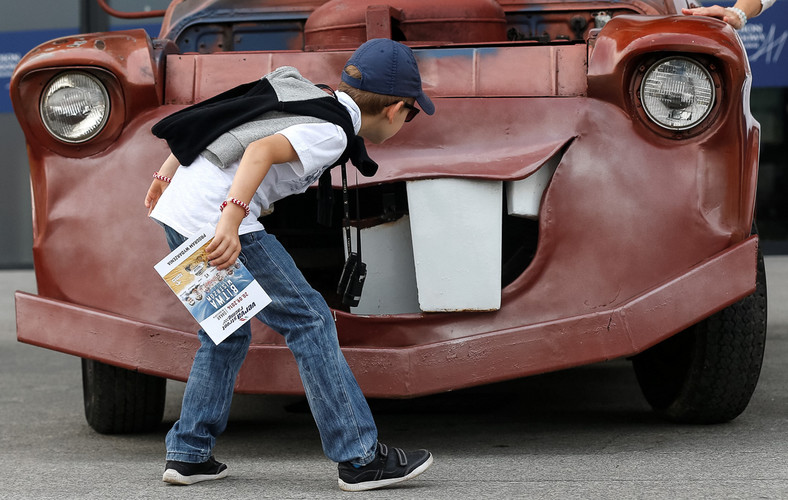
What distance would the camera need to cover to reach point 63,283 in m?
3.35

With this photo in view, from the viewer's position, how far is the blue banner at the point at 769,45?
10.1m

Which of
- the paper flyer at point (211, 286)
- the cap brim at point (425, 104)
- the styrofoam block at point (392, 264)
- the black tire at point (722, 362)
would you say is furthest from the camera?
the black tire at point (722, 362)

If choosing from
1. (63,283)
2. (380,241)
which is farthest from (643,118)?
(63,283)

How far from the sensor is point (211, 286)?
277cm

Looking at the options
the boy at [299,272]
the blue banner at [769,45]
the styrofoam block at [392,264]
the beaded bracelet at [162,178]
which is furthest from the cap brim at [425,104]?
the blue banner at [769,45]

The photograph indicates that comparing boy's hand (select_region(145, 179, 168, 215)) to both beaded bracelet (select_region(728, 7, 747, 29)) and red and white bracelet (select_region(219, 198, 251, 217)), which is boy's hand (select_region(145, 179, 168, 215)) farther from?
beaded bracelet (select_region(728, 7, 747, 29))

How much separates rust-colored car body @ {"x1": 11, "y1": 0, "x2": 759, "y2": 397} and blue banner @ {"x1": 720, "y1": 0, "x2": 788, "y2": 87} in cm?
723

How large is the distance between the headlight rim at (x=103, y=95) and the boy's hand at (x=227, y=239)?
2.91 feet

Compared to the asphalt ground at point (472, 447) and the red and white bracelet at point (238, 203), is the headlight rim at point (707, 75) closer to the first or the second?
the asphalt ground at point (472, 447)

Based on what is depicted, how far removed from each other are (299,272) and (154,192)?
50cm

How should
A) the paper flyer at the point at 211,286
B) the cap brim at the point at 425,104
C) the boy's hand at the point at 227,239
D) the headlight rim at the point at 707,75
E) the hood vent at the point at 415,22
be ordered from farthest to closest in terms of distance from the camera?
the hood vent at the point at 415,22 < the headlight rim at the point at 707,75 < the cap brim at the point at 425,104 < the paper flyer at the point at 211,286 < the boy's hand at the point at 227,239

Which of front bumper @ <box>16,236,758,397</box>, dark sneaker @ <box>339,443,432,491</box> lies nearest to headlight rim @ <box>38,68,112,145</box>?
front bumper @ <box>16,236,758,397</box>

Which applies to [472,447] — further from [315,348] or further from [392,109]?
[392,109]

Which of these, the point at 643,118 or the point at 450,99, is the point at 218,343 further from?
the point at 643,118
